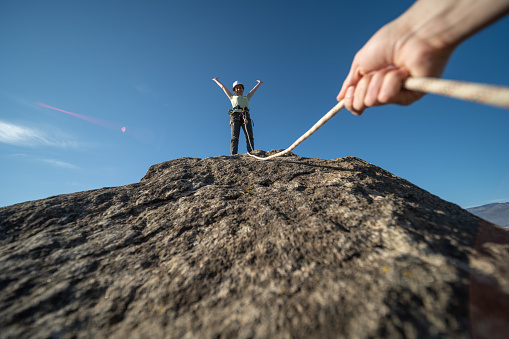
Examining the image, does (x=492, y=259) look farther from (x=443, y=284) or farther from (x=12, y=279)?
(x=12, y=279)

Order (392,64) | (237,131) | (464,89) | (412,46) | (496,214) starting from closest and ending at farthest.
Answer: (464,89) < (412,46) < (392,64) < (237,131) < (496,214)

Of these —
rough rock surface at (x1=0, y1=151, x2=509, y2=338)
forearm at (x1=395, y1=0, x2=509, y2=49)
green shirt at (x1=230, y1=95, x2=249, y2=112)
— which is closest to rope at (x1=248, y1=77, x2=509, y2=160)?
forearm at (x1=395, y1=0, x2=509, y2=49)

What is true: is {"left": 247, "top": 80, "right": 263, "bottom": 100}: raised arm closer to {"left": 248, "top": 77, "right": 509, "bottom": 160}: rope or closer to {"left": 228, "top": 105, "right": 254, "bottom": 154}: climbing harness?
{"left": 228, "top": 105, "right": 254, "bottom": 154}: climbing harness

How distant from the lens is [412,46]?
115 centimetres

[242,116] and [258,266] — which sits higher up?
[242,116]

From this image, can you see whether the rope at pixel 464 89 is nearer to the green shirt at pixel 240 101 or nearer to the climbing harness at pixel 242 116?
the climbing harness at pixel 242 116

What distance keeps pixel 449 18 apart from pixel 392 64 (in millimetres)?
362

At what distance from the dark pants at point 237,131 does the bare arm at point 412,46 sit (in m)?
4.24

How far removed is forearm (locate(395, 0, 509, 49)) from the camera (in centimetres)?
87

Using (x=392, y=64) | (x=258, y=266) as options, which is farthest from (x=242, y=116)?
(x=258, y=266)

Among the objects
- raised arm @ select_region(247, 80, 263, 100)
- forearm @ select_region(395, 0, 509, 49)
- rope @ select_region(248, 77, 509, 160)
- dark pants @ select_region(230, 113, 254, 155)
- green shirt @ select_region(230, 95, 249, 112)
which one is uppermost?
raised arm @ select_region(247, 80, 263, 100)

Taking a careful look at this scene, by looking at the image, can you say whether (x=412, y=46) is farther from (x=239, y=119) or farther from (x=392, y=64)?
(x=239, y=119)

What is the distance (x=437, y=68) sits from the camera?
46.8 inches

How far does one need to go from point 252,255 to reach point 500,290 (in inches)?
55.9
